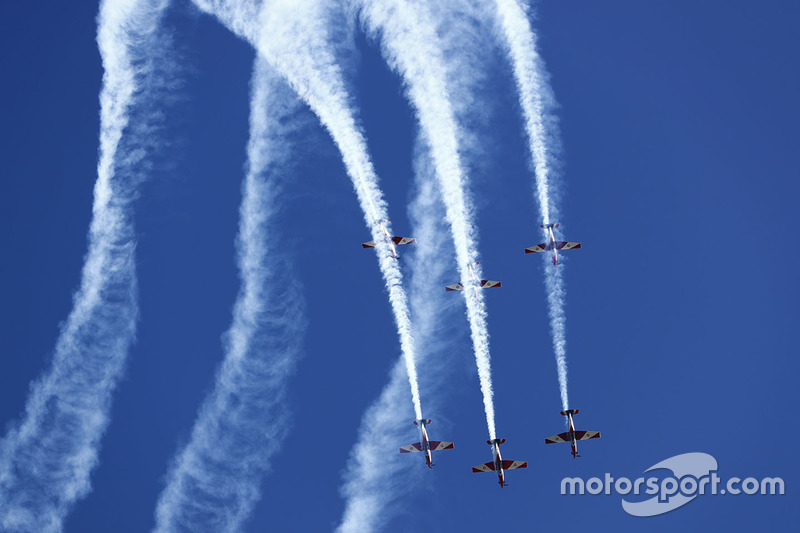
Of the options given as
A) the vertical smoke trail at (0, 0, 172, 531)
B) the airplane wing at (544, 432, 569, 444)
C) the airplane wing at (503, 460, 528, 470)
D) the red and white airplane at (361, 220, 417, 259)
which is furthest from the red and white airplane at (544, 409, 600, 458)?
the vertical smoke trail at (0, 0, 172, 531)

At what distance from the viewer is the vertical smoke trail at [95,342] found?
35531 millimetres

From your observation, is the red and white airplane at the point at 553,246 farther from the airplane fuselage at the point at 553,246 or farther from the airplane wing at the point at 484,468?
the airplane wing at the point at 484,468

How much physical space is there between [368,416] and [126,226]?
13.7 m

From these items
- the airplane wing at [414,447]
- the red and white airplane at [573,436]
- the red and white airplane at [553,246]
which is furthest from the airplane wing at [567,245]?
the airplane wing at [414,447]

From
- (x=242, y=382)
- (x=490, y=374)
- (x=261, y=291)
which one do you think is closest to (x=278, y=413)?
(x=242, y=382)

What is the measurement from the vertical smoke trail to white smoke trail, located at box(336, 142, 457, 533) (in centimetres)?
1167

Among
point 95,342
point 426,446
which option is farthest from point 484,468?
point 95,342

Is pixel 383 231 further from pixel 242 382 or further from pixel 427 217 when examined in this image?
pixel 242 382

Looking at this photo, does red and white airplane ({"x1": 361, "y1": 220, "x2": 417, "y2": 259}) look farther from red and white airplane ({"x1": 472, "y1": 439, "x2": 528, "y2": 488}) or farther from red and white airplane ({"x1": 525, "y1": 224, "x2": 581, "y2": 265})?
red and white airplane ({"x1": 472, "y1": 439, "x2": 528, "y2": 488})

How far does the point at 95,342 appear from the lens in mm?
37531

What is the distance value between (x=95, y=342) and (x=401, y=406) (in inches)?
539

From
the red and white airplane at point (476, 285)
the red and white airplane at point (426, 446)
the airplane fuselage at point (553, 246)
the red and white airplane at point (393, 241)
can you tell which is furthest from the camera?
the red and white airplane at point (426, 446)

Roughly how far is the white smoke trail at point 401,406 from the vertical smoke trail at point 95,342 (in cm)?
1167

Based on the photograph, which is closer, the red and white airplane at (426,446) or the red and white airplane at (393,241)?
the red and white airplane at (393,241)
